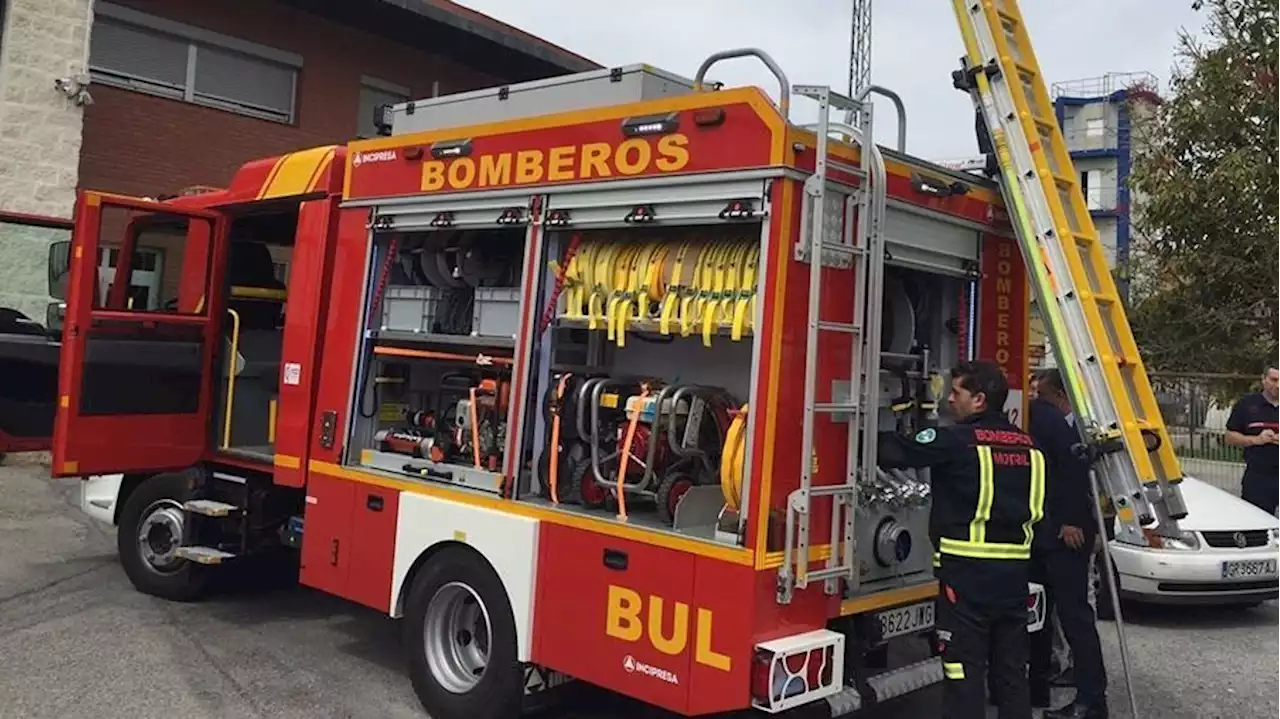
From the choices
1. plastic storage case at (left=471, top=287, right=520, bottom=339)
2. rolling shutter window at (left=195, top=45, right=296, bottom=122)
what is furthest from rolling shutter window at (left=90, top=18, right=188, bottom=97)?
plastic storage case at (left=471, top=287, right=520, bottom=339)

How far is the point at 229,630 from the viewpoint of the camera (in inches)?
251

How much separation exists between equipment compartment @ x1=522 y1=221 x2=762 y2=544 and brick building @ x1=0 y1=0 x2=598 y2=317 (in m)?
9.80

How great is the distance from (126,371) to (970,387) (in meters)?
4.79

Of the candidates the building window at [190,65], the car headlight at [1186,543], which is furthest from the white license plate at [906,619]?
the building window at [190,65]

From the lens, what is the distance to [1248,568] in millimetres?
7105

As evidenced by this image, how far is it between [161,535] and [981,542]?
5237 millimetres

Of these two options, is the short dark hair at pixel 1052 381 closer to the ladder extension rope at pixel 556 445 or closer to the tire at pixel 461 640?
the ladder extension rope at pixel 556 445

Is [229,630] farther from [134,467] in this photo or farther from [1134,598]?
[1134,598]

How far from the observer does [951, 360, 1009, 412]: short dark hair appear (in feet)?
14.1

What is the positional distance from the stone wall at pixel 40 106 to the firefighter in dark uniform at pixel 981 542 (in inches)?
445

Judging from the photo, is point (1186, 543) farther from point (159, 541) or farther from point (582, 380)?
point (159, 541)

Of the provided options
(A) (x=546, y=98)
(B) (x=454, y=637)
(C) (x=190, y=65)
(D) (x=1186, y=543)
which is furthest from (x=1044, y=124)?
(C) (x=190, y=65)

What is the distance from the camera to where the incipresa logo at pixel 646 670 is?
4031 mm

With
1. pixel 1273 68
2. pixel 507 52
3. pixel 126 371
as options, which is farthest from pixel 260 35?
pixel 1273 68
